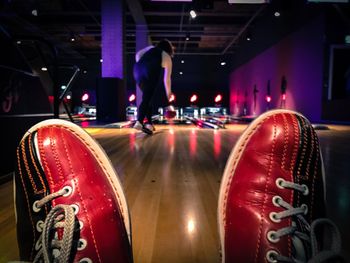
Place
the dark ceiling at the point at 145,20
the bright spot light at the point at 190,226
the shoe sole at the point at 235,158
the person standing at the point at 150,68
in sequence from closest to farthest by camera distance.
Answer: the shoe sole at the point at 235,158
the bright spot light at the point at 190,226
the person standing at the point at 150,68
the dark ceiling at the point at 145,20

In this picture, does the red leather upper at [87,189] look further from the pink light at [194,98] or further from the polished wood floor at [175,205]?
the pink light at [194,98]

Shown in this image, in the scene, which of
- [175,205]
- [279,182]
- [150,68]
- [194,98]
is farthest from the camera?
[194,98]

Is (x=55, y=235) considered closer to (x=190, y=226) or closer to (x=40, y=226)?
(x=40, y=226)

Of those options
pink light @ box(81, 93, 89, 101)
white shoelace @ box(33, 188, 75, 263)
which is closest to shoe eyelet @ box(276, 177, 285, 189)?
white shoelace @ box(33, 188, 75, 263)

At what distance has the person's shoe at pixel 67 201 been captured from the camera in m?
0.65

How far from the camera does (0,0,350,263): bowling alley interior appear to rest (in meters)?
0.75

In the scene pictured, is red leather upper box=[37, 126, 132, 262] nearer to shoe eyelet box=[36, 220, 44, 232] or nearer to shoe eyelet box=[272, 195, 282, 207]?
shoe eyelet box=[36, 220, 44, 232]

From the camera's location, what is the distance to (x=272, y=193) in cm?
75

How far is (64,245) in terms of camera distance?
0.63 meters

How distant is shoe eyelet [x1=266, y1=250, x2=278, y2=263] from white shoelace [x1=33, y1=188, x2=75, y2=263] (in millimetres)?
411

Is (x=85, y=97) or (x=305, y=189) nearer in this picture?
(x=305, y=189)

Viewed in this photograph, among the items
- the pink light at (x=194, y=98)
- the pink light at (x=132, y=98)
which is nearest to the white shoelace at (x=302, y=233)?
the pink light at (x=194, y=98)

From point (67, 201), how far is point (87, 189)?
5 centimetres

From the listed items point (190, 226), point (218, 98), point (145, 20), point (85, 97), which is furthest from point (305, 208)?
point (85, 97)
